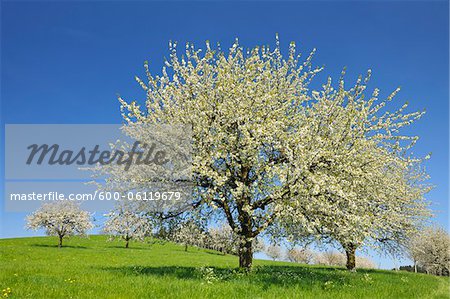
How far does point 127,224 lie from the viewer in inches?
755

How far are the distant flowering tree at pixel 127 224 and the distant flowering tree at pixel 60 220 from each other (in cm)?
4464

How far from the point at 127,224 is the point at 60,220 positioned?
4607 cm

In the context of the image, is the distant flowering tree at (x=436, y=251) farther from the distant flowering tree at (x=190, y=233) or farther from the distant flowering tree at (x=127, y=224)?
the distant flowering tree at (x=127, y=224)

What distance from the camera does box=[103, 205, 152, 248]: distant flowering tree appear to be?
19062 millimetres

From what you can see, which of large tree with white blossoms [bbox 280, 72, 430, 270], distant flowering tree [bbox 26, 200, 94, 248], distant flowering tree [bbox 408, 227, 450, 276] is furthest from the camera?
distant flowering tree [bbox 408, 227, 450, 276]

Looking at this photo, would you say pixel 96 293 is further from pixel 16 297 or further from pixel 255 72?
pixel 255 72

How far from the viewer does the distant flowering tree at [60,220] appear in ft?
199

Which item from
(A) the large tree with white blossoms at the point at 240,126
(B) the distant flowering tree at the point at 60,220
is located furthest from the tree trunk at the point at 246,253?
(B) the distant flowering tree at the point at 60,220

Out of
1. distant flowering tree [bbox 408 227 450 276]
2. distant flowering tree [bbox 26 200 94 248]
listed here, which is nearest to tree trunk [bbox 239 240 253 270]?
distant flowering tree [bbox 26 200 94 248]

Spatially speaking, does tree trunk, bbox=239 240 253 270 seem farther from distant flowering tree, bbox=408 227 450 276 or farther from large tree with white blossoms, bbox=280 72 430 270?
distant flowering tree, bbox=408 227 450 276

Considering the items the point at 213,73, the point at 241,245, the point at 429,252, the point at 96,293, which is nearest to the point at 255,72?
the point at 213,73

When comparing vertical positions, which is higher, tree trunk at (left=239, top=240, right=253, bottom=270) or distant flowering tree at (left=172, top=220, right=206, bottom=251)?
distant flowering tree at (left=172, top=220, right=206, bottom=251)

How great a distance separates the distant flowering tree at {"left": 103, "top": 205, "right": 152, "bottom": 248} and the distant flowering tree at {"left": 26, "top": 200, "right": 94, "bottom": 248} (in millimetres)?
44644

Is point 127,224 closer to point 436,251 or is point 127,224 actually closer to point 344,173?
point 344,173
